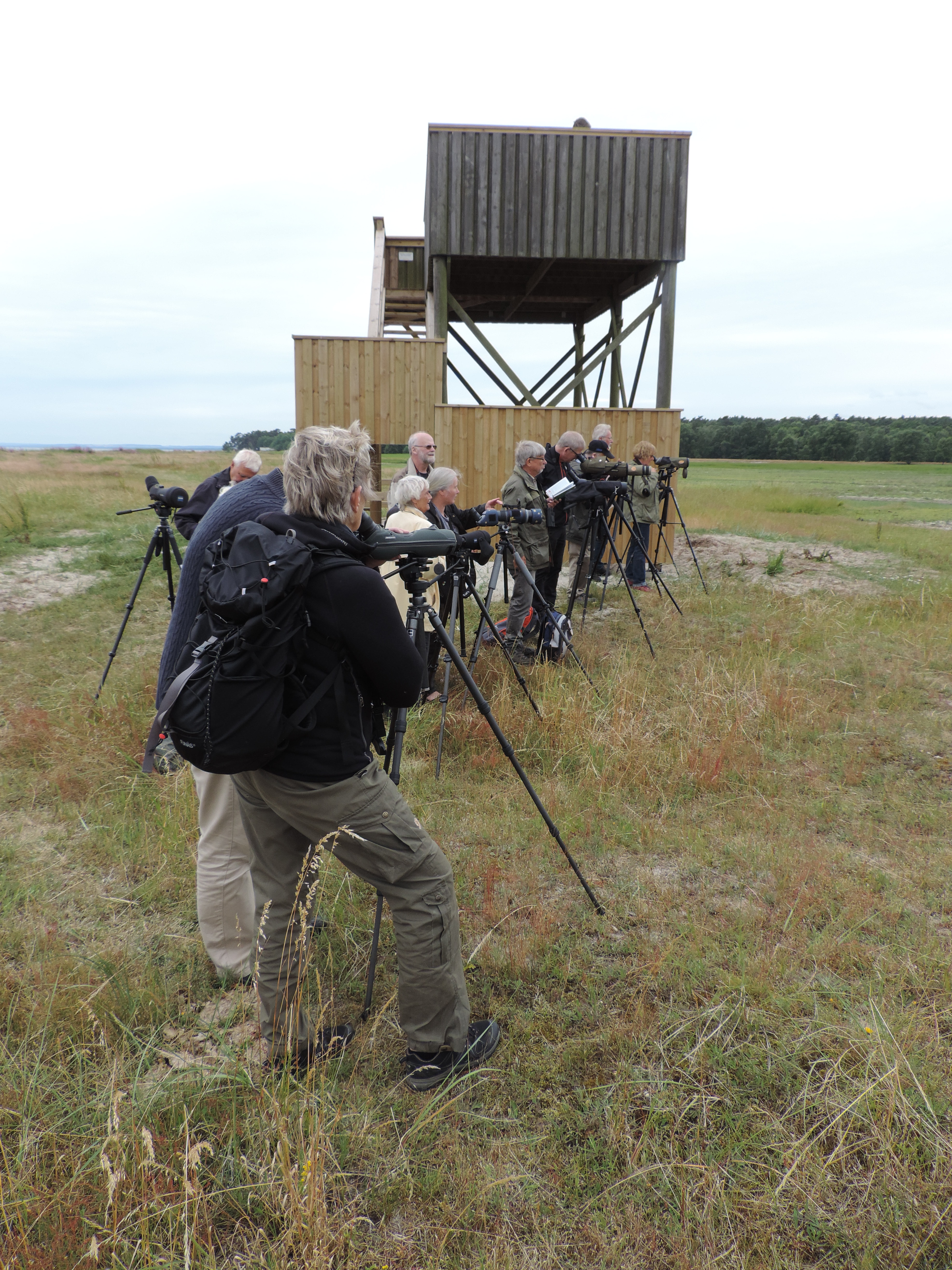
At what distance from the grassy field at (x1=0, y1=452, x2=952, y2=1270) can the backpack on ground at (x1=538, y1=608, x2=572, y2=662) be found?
0.85m

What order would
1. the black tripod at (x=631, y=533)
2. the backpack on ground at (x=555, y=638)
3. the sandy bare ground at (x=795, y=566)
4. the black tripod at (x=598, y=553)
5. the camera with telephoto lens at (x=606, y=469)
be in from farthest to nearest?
the sandy bare ground at (x=795, y=566) < the camera with telephoto lens at (x=606, y=469) < the black tripod at (x=631, y=533) < the black tripod at (x=598, y=553) < the backpack on ground at (x=555, y=638)

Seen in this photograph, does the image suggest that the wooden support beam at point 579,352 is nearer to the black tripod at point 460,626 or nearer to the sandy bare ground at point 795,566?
the sandy bare ground at point 795,566

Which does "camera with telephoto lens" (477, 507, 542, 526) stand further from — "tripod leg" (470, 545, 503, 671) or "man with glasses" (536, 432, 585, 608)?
"man with glasses" (536, 432, 585, 608)

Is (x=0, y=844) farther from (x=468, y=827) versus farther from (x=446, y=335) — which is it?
(x=446, y=335)

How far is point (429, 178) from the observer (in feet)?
39.7

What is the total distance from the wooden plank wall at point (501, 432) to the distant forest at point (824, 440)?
181 ft

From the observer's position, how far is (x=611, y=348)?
14.1 metres

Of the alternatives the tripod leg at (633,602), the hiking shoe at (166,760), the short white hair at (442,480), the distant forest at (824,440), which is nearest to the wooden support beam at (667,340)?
the tripod leg at (633,602)

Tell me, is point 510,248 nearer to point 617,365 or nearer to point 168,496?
point 617,365

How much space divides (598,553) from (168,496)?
5344 millimetres

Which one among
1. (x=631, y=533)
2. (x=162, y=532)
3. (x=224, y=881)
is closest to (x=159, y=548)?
(x=162, y=532)

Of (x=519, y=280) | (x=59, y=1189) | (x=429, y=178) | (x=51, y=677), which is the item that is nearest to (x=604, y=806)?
(x=59, y=1189)

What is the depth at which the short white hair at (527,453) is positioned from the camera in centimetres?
728

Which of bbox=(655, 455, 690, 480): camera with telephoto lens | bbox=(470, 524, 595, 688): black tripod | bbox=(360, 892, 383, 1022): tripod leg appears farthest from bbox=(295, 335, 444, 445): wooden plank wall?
bbox=(360, 892, 383, 1022): tripod leg
